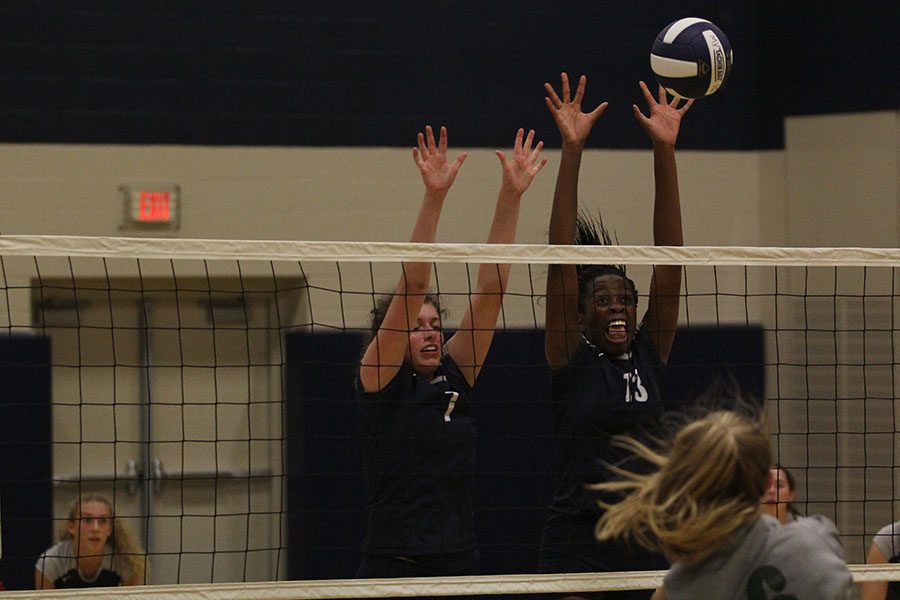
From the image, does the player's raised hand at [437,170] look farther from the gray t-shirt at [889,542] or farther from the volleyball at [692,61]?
the gray t-shirt at [889,542]

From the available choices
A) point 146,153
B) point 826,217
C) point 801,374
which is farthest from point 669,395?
point 146,153

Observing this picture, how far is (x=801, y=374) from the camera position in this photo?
8906mm

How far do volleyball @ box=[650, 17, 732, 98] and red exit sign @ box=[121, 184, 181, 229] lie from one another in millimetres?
3452

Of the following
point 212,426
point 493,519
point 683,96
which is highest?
point 683,96

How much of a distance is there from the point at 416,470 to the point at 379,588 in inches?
15.8

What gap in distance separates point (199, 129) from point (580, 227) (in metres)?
3.20

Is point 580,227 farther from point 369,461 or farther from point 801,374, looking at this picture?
point 801,374

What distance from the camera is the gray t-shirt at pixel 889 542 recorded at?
585cm

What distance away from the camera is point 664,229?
215 inches

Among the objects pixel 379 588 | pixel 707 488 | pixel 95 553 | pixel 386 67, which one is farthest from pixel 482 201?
pixel 707 488

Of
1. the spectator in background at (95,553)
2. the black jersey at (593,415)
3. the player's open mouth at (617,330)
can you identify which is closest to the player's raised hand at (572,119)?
the player's open mouth at (617,330)

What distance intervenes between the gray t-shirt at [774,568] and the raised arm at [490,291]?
2149 millimetres

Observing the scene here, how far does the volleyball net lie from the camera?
799 cm

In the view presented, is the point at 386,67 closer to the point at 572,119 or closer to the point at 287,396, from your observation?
the point at 287,396
